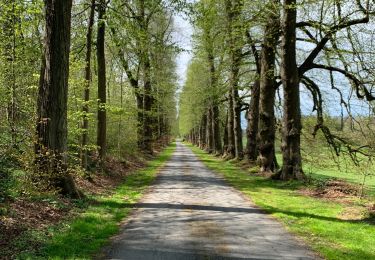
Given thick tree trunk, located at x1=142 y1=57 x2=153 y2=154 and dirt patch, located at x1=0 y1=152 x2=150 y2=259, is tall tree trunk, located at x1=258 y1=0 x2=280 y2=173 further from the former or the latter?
thick tree trunk, located at x1=142 y1=57 x2=153 y2=154

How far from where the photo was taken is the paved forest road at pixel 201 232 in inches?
291

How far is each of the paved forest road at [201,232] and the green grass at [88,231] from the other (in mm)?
349

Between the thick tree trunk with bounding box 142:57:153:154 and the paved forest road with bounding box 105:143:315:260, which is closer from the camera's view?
the paved forest road with bounding box 105:143:315:260

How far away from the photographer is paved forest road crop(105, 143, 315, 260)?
739cm

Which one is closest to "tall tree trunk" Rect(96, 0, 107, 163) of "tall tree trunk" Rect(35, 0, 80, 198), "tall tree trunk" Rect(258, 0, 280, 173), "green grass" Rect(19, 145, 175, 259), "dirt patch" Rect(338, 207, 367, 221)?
"green grass" Rect(19, 145, 175, 259)

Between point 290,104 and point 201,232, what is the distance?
10.8m

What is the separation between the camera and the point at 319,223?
10.2 metres

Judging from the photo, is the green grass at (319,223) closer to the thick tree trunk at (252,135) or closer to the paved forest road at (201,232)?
the paved forest road at (201,232)

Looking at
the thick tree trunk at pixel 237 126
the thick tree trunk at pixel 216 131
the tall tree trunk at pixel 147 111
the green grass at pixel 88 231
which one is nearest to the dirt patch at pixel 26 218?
the green grass at pixel 88 231

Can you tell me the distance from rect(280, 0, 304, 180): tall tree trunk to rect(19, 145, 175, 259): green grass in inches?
288

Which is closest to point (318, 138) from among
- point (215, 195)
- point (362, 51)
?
point (362, 51)

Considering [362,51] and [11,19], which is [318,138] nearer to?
[362,51]

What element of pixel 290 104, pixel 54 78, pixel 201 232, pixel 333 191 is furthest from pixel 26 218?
pixel 290 104

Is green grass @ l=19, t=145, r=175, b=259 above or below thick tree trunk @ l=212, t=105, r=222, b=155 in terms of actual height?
below
